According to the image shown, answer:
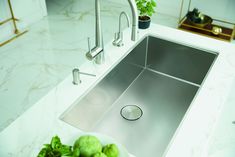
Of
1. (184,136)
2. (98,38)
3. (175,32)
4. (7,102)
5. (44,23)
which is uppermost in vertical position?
(98,38)

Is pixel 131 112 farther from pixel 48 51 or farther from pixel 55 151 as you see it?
pixel 48 51

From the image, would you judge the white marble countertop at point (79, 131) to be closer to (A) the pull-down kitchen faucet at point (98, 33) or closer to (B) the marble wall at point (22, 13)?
(A) the pull-down kitchen faucet at point (98, 33)

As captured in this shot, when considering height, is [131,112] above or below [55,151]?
below

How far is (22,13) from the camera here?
3.26 meters

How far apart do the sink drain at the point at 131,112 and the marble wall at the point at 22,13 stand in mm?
2108

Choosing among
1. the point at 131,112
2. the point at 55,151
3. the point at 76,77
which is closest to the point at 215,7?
the point at 131,112

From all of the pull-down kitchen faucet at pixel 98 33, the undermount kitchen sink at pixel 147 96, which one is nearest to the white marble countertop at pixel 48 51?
the undermount kitchen sink at pixel 147 96

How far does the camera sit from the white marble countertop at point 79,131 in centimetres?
102

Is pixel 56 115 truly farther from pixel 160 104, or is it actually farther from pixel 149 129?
A: pixel 160 104

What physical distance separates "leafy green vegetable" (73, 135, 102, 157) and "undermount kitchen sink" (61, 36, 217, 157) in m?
0.34

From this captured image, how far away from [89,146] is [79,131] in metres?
0.26

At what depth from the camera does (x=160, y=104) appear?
1620mm

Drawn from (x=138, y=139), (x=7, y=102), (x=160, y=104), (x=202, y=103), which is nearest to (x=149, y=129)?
(x=138, y=139)

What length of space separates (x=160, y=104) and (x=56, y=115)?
699 mm
